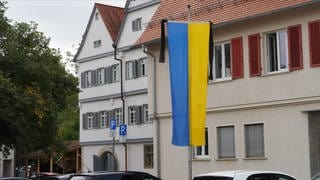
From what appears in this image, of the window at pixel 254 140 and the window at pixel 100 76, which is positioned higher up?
the window at pixel 100 76

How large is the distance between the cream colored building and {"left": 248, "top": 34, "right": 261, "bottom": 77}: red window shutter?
0.04 meters

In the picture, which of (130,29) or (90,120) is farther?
(90,120)

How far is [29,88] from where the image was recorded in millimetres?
36625

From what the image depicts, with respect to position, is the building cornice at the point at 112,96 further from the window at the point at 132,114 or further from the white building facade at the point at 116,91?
the window at the point at 132,114

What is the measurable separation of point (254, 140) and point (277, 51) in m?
3.71

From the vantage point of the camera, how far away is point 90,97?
5678cm

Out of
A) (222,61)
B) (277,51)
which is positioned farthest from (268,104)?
(222,61)

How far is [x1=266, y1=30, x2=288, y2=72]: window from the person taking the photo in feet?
88.5

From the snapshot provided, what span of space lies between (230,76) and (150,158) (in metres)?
21.2

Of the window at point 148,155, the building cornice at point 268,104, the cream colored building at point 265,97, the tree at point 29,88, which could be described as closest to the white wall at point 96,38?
the window at point 148,155

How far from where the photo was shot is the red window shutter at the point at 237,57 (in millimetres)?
28562

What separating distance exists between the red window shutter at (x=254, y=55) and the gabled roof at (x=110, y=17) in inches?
1060

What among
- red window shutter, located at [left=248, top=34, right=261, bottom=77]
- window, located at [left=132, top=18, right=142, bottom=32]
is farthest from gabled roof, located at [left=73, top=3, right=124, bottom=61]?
red window shutter, located at [left=248, top=34, right=261, bottom=77]

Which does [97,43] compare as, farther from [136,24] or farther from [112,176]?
[112,176]
